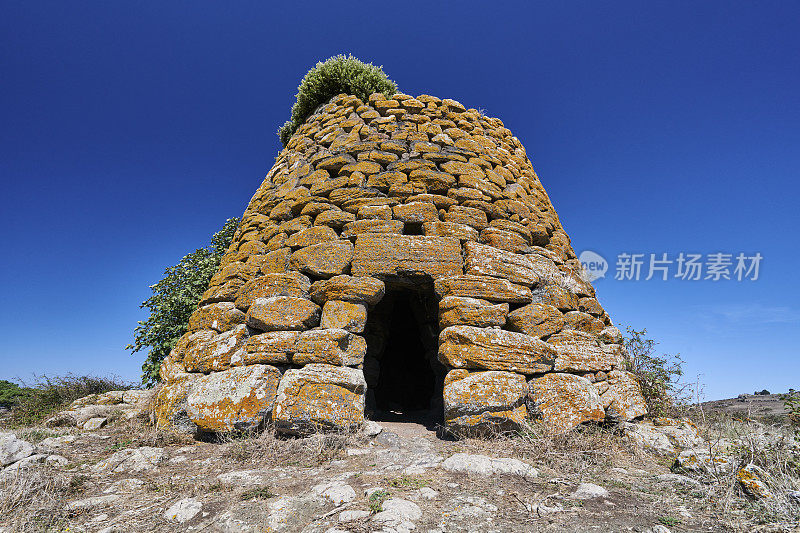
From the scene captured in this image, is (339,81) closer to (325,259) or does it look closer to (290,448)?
(325,259)

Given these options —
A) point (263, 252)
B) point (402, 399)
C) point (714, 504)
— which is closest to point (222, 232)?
point (263, 252)

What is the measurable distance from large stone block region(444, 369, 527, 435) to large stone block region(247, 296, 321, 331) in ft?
5.35

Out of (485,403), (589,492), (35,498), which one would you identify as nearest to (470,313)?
(485,403)

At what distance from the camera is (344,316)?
408cm

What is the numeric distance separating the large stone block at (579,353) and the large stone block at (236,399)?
9.76 ft

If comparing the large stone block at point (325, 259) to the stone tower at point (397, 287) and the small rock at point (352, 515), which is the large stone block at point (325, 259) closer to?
the stone tower at point (397, 287)

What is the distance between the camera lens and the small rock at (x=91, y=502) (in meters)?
2.47

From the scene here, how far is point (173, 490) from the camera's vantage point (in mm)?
2719

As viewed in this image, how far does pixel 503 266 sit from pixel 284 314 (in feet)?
8.27

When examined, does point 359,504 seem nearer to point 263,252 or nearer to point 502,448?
point 502,448

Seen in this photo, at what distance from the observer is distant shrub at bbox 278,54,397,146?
6.60m

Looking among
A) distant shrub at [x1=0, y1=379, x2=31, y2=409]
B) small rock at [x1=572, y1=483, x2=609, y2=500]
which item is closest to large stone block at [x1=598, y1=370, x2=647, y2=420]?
small rock at [x1=572, y1=483, x2=609, y2=500]

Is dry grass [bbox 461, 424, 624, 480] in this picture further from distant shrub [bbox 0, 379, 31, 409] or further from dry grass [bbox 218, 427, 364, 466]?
distant shrub [bbox 0, 379, 31, 409]

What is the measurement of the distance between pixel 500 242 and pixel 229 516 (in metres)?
3.75
